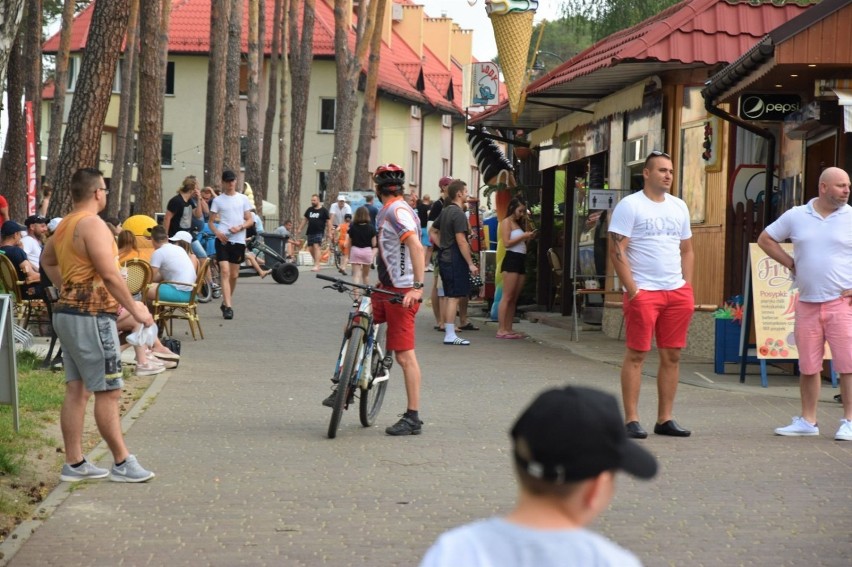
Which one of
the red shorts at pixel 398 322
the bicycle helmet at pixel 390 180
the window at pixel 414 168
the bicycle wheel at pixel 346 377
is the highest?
the window at pixel 414 168

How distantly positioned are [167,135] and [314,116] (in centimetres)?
665

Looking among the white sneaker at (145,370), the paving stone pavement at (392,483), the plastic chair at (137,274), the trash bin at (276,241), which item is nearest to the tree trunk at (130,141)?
the trash bin at (276,241)

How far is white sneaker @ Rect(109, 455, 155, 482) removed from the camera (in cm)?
783

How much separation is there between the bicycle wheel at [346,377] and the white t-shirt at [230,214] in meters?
9.84

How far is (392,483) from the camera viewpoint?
7832 mm

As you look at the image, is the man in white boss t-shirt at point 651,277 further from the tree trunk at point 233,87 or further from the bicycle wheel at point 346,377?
the tree trunk at point 233,87

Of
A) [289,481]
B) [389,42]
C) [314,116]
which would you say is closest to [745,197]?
[289,481]

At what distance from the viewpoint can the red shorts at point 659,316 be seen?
9.35 m

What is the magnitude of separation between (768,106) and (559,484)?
1215cm

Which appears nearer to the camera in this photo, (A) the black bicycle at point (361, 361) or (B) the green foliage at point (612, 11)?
(A) the black bicycle at point (361, 361)

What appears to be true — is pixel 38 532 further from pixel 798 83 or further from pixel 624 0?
pixel 624 0

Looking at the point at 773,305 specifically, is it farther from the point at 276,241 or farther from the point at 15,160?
the point at 15,160

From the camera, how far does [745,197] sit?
15391 millimetres

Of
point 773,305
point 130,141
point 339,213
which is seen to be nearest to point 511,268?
point 773,305
